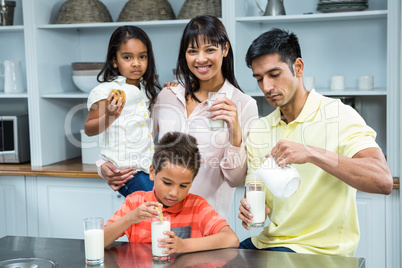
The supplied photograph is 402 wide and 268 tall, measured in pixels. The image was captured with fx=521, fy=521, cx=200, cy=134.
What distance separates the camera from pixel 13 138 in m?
3.43

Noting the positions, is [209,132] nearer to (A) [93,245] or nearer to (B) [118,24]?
(A) [93,245]

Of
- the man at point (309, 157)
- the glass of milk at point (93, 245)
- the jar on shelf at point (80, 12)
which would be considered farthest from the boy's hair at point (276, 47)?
the jar on shelf at point (80, 12)

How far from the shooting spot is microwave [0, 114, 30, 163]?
340 centimetres

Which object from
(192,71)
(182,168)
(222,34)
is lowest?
(182,168)

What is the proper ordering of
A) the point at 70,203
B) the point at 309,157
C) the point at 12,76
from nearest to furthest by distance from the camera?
1. the point at 309,157
2. the point at 70,203
3. the point at 12,76

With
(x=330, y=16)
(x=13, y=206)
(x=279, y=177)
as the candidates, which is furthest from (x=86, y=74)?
(x=279, y=177)

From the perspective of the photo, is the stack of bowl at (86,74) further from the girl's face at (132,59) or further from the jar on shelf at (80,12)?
the girl's face at (132,59)

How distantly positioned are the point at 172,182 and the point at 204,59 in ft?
1.95

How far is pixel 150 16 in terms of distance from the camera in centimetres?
322

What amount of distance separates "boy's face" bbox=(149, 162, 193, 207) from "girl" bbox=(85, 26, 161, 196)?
2.11ft

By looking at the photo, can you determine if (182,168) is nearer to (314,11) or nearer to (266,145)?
(266,145)

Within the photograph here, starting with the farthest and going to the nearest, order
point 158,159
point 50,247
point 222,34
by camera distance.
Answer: point 222,34, point 158,159, point 50,247

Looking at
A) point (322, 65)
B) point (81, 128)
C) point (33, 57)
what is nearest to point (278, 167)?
point (322, 65)

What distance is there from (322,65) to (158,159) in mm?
1866
